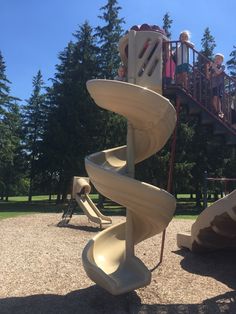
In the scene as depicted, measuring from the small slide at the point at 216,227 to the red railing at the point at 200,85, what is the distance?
1.76 metres

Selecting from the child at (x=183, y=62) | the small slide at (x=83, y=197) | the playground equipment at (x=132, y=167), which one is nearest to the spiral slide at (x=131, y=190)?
the playground equipment at (x=132, y=167)

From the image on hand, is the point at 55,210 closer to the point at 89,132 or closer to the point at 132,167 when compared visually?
the point at 89,132

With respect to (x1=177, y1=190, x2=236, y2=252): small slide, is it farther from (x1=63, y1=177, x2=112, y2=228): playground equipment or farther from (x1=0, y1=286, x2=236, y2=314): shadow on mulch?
(x1=63, y1=177, x2=112, y2=228): playground equipment

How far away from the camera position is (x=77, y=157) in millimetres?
35000

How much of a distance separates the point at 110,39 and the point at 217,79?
31474mm

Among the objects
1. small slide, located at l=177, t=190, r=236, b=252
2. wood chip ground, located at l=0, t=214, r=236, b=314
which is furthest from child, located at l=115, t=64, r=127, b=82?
wood chip ground, located at l=0, t=214, r=236, b=314

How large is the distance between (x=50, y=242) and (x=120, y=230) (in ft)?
16.8

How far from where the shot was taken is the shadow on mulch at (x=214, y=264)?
29.4 feet

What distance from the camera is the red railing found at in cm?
854

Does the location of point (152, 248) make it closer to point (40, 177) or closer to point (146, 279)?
point (146, 279)

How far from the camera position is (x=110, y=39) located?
39.1 m

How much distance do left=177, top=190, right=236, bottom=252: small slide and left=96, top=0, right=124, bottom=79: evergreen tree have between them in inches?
1143

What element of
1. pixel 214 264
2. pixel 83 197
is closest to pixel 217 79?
pixel 214 264

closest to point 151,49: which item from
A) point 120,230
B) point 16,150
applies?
point 120,230
